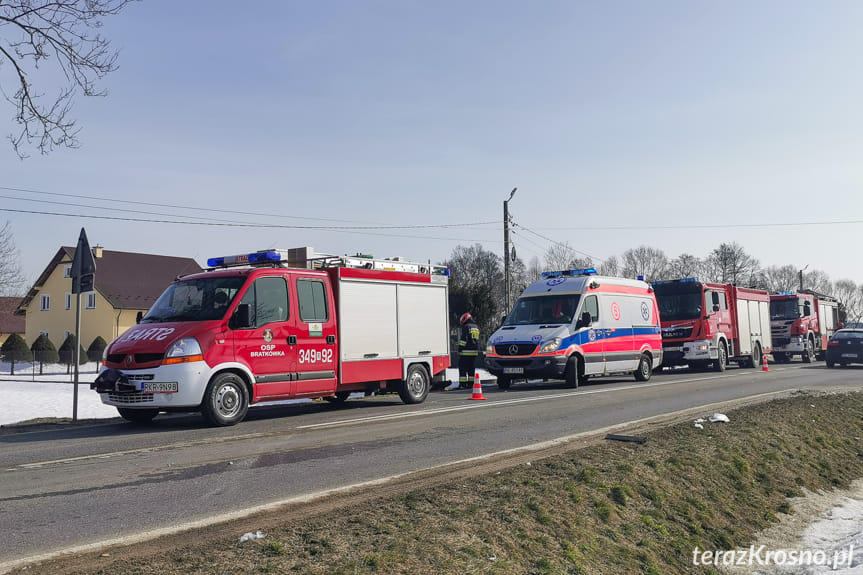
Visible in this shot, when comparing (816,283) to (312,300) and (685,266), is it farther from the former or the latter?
(312,300)

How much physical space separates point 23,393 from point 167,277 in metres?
33.2

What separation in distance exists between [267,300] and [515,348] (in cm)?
795

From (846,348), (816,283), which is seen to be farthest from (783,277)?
(846,348)

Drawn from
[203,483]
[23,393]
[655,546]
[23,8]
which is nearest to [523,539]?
[655,546]

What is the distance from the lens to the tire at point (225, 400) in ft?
34.2

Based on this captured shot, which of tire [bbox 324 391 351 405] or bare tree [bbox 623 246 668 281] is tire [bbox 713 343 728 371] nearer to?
tire [bbox 324 391 351 405]

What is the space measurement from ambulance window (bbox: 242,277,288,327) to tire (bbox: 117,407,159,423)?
6.76 feet

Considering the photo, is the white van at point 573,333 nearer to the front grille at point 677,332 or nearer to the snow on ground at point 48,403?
the front grille at point 677,332

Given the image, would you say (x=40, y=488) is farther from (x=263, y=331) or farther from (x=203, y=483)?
(x=263, y=331)

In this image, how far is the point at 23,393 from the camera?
969 inches

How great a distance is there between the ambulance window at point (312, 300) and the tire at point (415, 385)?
2.57 m

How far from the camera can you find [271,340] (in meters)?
11.3

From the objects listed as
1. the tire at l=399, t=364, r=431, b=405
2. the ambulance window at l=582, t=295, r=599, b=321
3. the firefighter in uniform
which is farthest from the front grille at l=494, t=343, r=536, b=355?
the tire at l=399, t=364, r=431, b=405

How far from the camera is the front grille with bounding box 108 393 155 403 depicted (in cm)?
1017
